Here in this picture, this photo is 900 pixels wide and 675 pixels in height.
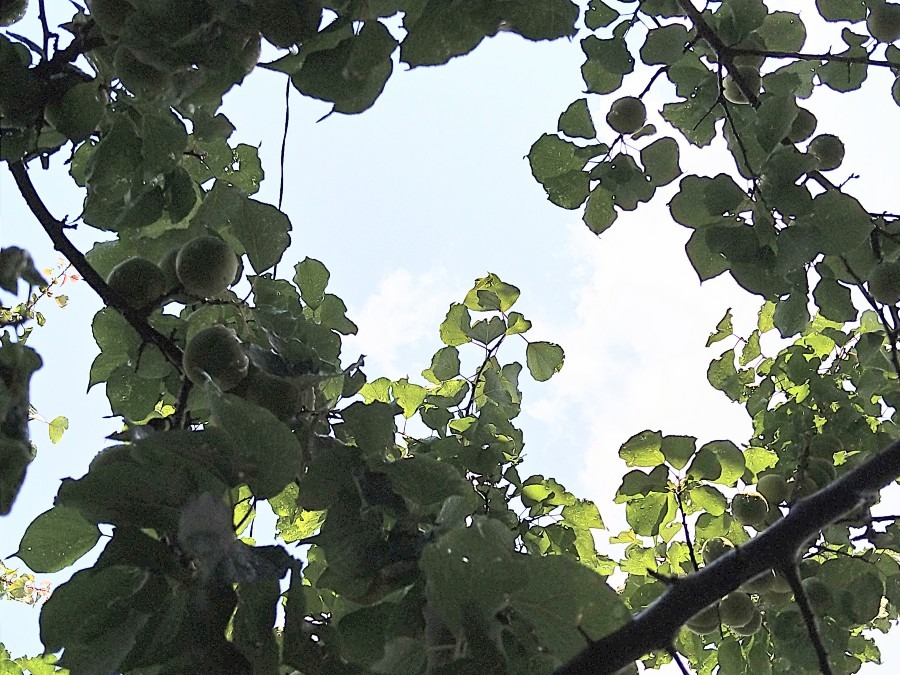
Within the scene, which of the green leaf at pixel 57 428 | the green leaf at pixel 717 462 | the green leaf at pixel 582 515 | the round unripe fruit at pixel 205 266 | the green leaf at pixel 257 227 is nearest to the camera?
the round unripe fruit at pixel 205 266

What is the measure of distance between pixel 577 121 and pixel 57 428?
7.87ft

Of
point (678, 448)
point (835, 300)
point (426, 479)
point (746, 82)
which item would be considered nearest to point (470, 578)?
point (426, 479)

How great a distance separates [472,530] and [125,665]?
18.1 inches

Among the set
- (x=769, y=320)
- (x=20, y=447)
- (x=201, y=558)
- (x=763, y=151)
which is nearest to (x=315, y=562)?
(x=201, y=558)

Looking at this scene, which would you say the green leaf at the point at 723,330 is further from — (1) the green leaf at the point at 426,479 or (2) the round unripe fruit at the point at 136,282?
(2) the round unripe fruit at the point at 136,282

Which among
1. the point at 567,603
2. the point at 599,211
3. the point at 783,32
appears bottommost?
the point at 567,603

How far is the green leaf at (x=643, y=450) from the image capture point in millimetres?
1932

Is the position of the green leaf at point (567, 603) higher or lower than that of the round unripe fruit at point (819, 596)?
lower

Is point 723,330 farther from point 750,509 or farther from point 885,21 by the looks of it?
point 885,21

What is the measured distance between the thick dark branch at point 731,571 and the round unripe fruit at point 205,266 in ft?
2.80

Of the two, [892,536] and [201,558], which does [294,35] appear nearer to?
[201,558]

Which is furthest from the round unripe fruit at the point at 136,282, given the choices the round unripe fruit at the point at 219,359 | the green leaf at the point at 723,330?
the green leaf at the point at 723,330

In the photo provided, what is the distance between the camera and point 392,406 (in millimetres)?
1361

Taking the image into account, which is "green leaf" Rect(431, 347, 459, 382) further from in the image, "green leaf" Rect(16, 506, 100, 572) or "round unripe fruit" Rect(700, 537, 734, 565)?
"green leaf" Rect(16, 506, 100, 572)
